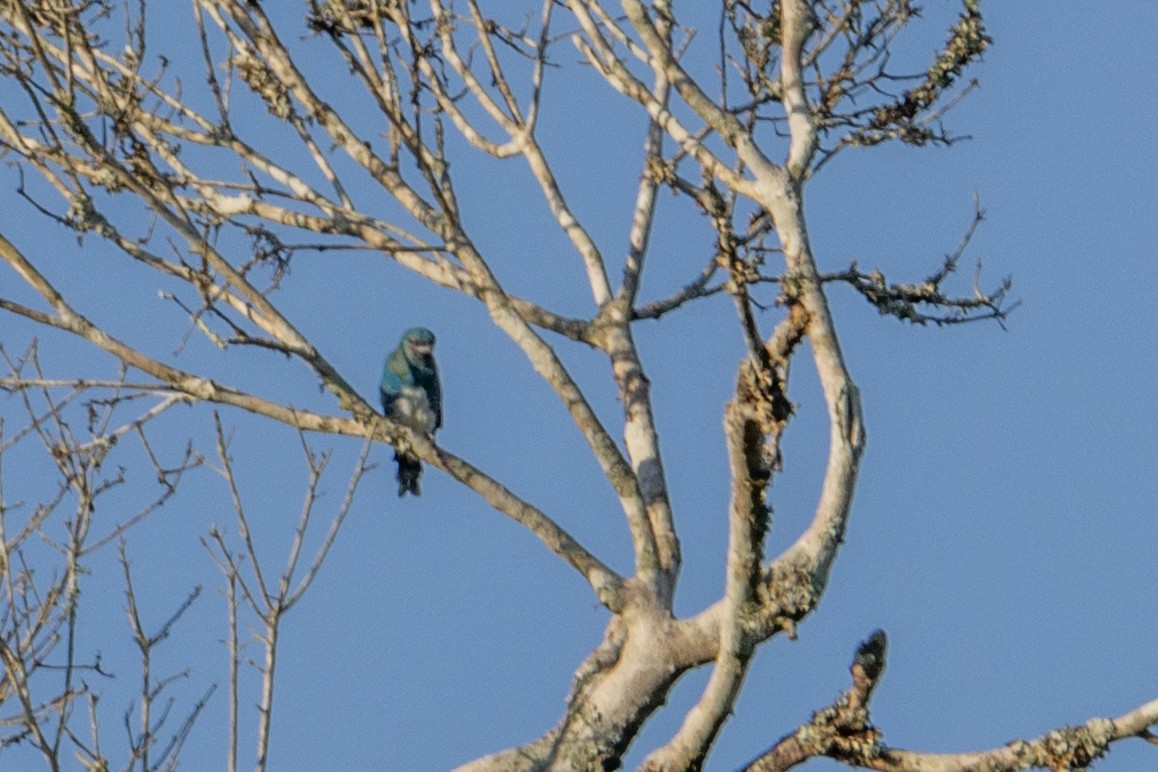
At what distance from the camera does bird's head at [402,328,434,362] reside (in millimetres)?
11180

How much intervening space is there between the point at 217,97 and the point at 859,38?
2504mm

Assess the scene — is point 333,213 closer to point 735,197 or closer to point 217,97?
point 217,97

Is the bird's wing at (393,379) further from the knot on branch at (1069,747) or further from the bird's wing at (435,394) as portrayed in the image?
the knot on branch at (1069,747)

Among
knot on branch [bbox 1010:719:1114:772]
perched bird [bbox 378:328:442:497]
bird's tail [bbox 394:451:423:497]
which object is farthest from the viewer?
perched bird [bbox 378:328:442:497]

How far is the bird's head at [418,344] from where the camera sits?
1118 cm

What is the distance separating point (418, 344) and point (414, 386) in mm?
327

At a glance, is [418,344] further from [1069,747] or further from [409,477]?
[1069,747]

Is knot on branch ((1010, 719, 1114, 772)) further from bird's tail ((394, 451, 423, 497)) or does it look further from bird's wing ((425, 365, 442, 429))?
bird's wing ((425, 365, 442, 429))

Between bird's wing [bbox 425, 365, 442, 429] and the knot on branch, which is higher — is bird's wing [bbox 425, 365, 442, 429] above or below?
above

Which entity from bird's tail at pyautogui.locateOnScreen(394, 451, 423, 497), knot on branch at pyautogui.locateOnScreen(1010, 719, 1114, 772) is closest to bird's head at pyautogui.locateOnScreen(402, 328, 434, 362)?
bird's tail at pyautogui.locateOnScreen(394, 451, 423, 497)

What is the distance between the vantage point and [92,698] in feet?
16.8

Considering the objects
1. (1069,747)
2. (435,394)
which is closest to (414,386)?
(435,394)

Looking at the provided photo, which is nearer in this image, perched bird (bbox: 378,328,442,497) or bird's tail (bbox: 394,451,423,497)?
bird's tail (bbox: 394,451,423,497)

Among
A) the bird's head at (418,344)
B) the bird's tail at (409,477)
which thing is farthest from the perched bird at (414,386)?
the bird's tail at (409,477)
